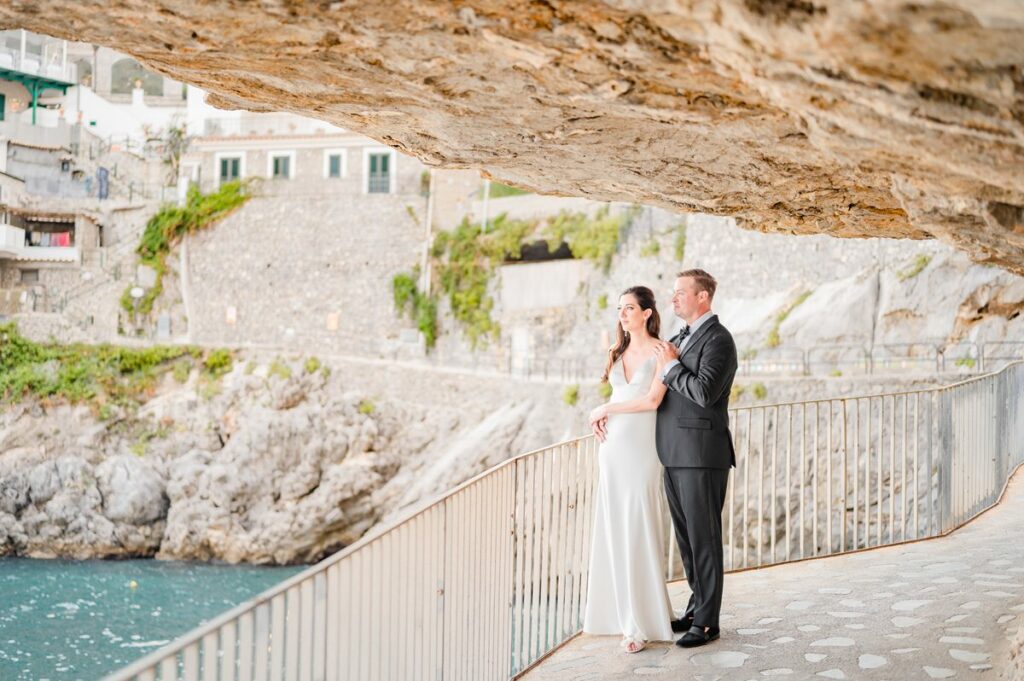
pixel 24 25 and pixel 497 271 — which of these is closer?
pixel 24 25

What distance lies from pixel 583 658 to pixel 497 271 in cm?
2897

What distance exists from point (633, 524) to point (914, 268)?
17819 mm

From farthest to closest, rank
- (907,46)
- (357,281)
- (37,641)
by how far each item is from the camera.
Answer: (357,281)
(37,641)
(907,46)

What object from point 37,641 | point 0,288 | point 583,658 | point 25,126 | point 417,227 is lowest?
point 37,641

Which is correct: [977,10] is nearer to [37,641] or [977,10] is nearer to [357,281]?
[37,641]

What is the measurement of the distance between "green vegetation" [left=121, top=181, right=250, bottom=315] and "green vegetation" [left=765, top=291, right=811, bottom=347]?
2373cm

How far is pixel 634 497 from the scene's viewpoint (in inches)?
201

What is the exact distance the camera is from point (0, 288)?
37.2 meters

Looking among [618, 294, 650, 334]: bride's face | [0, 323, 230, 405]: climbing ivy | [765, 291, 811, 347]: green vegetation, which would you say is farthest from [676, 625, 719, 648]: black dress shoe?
[0, 323, 230, 405]: climbing ivy

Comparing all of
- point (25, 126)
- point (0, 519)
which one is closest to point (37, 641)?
point (0, 519)

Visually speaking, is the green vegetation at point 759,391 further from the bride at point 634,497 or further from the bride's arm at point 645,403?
the bride's arm at point 645,403

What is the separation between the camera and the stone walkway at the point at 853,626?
15.3 ft

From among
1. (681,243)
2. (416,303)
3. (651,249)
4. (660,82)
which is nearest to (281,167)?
(416,303)

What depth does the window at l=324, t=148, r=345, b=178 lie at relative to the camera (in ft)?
128
